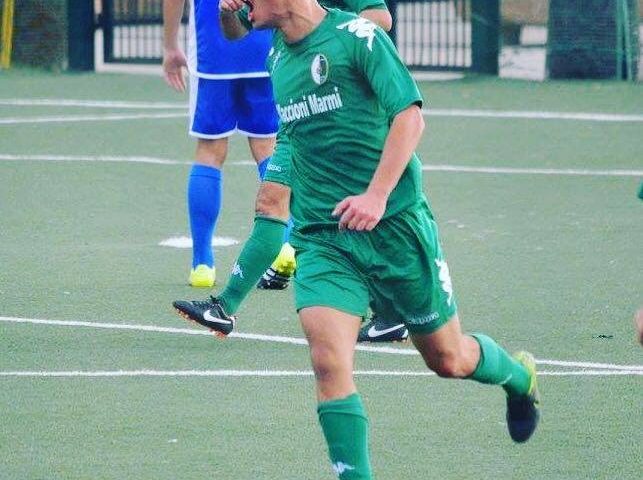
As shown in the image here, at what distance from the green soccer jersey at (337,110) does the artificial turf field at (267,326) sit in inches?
36.8

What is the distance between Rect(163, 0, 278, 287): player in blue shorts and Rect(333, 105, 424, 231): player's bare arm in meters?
3.57

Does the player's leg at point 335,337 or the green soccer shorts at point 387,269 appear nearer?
the player's leg at point 335,337

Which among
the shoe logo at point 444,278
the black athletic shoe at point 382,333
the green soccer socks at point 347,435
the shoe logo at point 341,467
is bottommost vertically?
the black athletic shoe at point 382,333

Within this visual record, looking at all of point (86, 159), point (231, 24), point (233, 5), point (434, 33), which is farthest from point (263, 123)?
point (434, 33)

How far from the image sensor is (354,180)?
550 centimetres

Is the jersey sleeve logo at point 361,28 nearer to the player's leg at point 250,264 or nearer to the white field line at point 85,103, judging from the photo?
the player's leg at point 250,264

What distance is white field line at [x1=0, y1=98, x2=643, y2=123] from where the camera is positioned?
1600 centimetres

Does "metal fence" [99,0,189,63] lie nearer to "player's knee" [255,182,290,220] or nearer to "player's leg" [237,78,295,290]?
"player's leg" [237,78,295,290]

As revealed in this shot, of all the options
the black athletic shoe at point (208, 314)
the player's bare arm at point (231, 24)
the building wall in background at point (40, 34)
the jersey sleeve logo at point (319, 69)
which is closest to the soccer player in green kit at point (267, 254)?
the black athletic shoe at point (208, 314)

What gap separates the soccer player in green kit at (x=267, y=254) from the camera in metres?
7.53

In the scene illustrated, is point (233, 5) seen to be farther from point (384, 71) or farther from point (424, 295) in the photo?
point (424, 295)

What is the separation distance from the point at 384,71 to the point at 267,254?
8.26 ft

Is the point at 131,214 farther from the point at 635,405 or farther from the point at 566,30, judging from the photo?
the point at 566,30

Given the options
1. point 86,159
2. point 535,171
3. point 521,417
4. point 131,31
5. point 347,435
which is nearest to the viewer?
point 347,435
